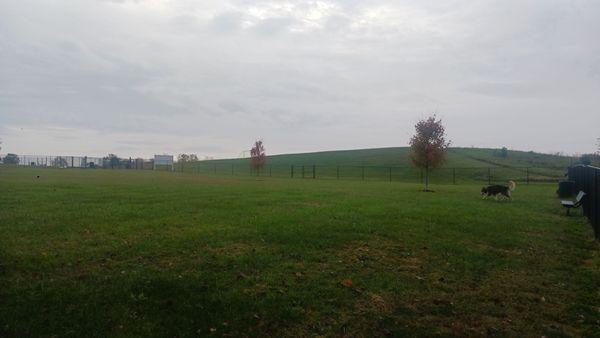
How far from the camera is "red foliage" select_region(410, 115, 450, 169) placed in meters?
29.2

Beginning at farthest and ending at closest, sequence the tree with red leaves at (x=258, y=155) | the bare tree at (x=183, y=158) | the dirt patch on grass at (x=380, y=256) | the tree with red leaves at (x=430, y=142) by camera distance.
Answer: the bare tree at (x=183, y=158) < the tree with red leaves at (x=258, y=155) < the tree with red leaves at (x=430, y=142) < the dirt patch on grass at (x=380, y=256)

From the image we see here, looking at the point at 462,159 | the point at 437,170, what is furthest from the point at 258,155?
the point at 462,159

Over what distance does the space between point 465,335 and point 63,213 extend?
11.2m

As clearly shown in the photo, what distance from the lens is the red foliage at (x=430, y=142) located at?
29.2 meters

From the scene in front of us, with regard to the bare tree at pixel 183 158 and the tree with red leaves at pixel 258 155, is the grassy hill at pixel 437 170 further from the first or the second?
the bare tree at pixel 183 158

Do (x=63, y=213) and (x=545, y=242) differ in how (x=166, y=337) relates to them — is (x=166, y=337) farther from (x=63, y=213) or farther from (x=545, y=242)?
(x=545, y=242)

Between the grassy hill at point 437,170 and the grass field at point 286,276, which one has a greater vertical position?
the grassy hill at point 437,170

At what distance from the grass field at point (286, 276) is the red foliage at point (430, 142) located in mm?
17490

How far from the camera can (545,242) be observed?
415 inches

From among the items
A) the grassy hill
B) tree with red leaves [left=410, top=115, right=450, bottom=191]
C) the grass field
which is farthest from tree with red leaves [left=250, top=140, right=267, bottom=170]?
the grass field

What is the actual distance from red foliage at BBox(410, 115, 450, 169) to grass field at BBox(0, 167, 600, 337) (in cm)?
1749

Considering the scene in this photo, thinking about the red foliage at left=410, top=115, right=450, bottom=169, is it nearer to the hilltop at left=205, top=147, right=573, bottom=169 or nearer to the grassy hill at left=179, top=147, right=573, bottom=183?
the grassy hill at left=179, top=147, right=573, bottom=183

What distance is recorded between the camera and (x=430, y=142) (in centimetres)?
2942

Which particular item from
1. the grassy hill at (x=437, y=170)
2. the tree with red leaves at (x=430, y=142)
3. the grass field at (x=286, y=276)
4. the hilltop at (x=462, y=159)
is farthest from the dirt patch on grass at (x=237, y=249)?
the hilltop at (x=462, y=159)
